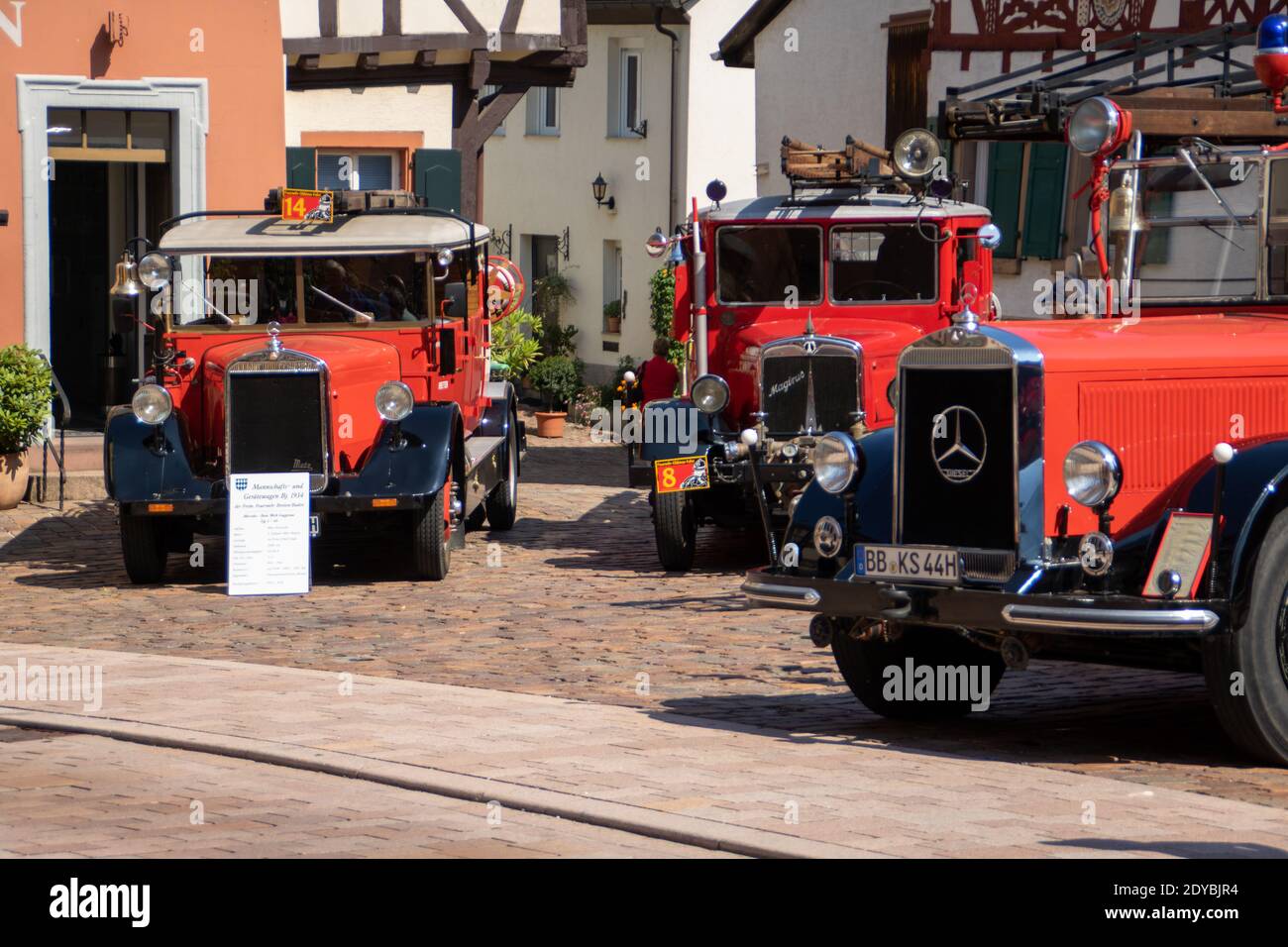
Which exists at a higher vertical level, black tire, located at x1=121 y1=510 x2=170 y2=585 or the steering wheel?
the steering wheel

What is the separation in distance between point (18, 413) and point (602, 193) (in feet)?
53.7

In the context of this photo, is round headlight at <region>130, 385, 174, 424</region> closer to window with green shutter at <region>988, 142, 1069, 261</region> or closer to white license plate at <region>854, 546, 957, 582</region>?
white license plate at <region>854, 546, 957, 582</region>

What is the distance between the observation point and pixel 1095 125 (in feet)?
31.3

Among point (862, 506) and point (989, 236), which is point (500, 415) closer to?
point (989, 236)

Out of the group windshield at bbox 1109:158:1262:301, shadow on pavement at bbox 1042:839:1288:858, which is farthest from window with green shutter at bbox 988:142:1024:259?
shadow on pavement at bbox 1042:839:1288:858

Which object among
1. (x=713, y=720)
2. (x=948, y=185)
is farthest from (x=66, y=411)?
(x=713, y=720)

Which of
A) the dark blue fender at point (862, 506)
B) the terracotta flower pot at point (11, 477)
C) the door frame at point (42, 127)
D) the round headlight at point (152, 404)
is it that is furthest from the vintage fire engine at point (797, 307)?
the door frame at point (42, 127)

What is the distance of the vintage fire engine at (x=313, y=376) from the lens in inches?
523

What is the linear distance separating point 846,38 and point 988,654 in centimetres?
1784

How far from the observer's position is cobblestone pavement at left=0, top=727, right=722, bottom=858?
22.4 ft

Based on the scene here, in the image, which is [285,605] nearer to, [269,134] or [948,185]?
[948,185]

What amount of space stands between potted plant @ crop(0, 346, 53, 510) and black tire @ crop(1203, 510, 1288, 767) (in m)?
11.8

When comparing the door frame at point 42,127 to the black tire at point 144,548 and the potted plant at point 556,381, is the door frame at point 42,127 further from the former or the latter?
the potted plant at point 556,381

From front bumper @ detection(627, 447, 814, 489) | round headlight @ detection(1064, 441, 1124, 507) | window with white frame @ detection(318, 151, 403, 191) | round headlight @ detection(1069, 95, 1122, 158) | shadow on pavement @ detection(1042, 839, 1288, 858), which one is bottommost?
shadow on pavement @ detection(1042, 839, 1288, 858)
